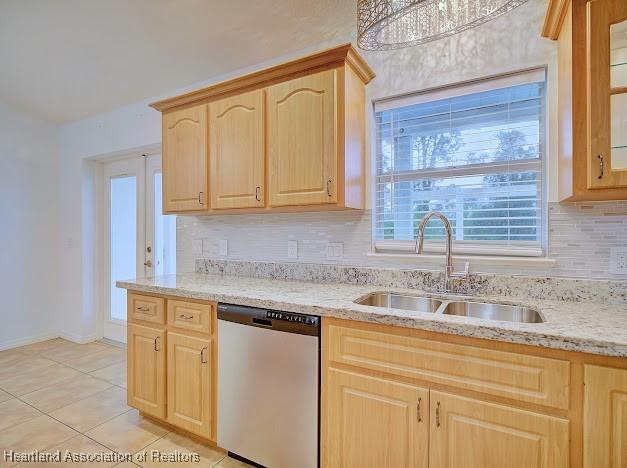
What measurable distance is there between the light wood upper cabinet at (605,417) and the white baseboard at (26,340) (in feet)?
15.3

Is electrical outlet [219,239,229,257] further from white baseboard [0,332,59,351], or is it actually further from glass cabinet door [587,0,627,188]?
white baseboard [0,332,59,351]

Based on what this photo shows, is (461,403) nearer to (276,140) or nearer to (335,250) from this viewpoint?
(335,250)

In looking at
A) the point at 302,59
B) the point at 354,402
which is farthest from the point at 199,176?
the point at 354,402

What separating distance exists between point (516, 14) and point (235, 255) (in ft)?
7.40

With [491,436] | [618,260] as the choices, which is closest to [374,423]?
[491,436]

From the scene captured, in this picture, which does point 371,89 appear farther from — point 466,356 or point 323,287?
point 466,356

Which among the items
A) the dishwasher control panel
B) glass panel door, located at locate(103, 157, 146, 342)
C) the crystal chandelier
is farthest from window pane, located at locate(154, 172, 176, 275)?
the crystal chandelier

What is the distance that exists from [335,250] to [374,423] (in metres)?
1.04

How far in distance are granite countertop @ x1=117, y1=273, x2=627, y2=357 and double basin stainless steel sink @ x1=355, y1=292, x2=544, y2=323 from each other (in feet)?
0.11

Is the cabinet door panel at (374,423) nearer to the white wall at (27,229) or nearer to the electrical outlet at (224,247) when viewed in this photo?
the electrical outlet at (224,247)

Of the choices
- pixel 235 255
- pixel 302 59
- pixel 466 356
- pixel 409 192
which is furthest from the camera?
pixel 235 255

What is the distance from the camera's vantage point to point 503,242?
1750 millimetres

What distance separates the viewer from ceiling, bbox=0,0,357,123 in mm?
2037

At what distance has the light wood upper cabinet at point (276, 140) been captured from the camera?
177 cm
